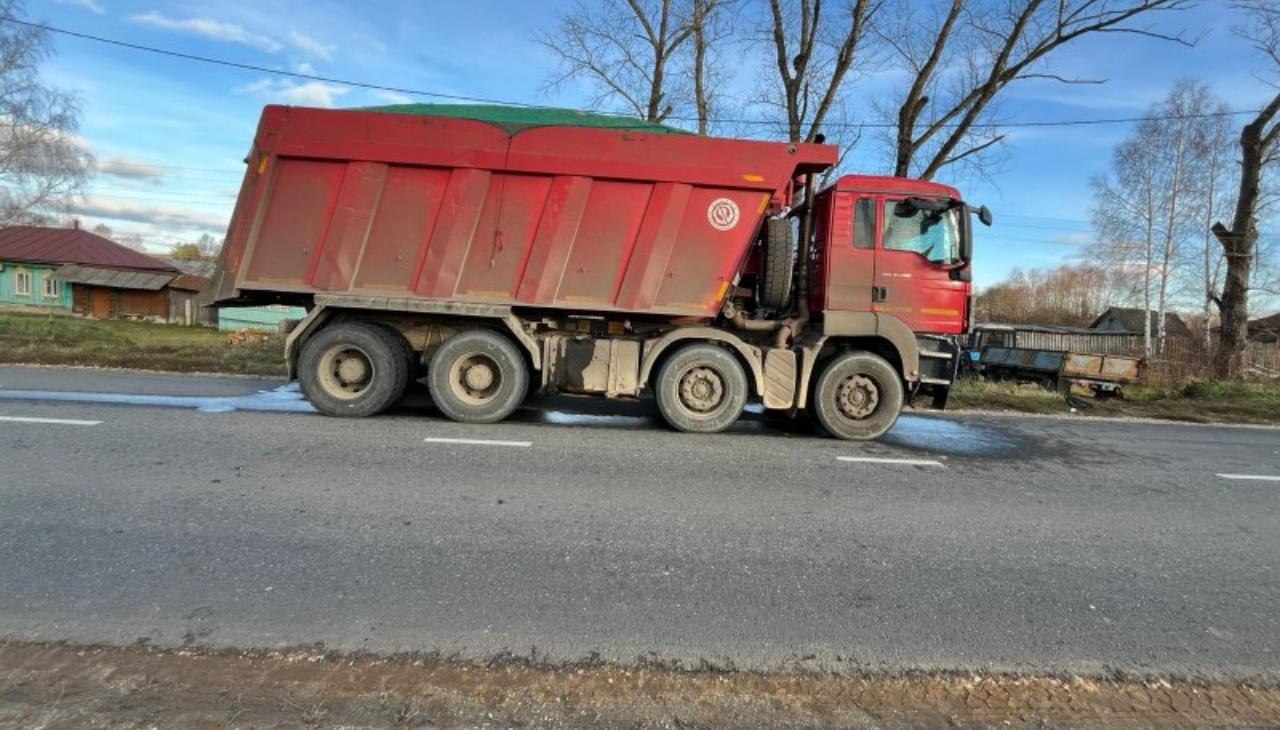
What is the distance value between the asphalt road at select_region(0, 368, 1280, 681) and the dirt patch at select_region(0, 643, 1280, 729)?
0.48 feet

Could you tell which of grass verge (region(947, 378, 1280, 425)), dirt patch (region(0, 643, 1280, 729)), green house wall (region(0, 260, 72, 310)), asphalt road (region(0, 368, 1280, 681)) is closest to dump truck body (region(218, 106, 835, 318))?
asphalt road (region(0, 368, 1280, 681))

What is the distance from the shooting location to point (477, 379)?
315 inches

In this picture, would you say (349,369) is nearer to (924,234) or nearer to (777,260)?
(777,260)

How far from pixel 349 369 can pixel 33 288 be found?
45185mm

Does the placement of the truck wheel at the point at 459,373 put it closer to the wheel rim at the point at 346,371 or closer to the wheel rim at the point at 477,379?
the wheel rim at the point at 477,379

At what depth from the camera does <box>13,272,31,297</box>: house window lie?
3972 centimetres

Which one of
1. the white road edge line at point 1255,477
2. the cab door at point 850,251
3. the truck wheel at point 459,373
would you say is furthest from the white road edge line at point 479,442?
the white road edge line at point 1255,477

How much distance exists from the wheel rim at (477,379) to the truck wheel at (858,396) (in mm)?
3716

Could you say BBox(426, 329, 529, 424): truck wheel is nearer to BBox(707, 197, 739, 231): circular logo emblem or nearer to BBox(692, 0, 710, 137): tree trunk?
BBox(707, 197, 739, 231): circular logo emblem

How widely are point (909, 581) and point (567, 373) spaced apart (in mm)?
4996

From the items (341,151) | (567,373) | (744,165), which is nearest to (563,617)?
(567,373)

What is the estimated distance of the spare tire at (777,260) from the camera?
820 cm

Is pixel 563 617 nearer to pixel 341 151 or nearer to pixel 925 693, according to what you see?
pixel 925 693

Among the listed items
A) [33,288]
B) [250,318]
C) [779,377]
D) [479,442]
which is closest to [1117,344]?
[779,377]
